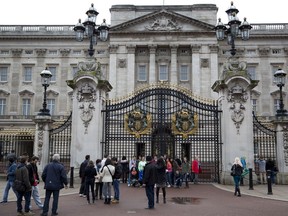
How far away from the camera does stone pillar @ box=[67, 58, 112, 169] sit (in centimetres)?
1814

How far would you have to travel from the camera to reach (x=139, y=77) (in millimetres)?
50469

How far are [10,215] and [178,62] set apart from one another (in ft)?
140

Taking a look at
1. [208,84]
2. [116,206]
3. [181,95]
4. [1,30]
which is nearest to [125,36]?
[208,84]

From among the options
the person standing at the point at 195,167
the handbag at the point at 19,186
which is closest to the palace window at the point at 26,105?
the person standing at the point at 195,167

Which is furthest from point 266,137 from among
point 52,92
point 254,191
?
point 52,92

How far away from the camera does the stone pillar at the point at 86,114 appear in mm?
18141

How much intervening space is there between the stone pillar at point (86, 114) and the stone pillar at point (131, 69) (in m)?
30.0

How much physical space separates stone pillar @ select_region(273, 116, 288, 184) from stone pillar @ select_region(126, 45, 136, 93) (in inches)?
1226

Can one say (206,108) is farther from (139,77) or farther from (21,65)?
(21,65)

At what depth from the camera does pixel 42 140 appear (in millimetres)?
19312

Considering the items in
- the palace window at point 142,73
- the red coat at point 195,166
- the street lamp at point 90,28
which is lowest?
the red coat at point 195,166

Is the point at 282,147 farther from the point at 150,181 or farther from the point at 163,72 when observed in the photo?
the point at 163,72

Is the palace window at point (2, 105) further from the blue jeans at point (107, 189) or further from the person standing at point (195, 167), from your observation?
the blue jeans at point (107, 189)

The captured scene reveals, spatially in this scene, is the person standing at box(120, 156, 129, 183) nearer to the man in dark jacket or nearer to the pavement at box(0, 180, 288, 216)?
the pavement at box(0, 180, 288, 216)
